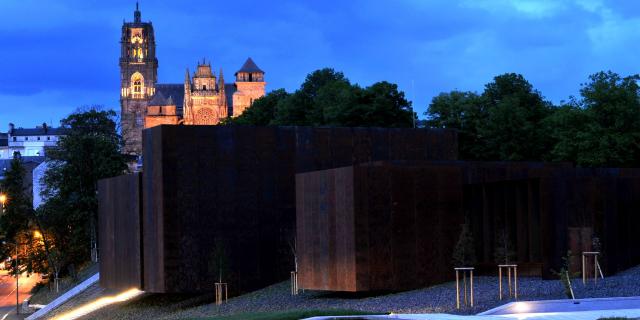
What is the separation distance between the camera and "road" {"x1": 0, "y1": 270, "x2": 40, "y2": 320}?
197 feet

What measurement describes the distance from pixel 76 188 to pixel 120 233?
29059 mm

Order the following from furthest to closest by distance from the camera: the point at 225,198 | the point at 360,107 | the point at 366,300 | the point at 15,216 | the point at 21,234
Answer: the point at 21,234 < the point at 15,216 < the point at 360,107 < the point at 225,198 < the point at 366,300

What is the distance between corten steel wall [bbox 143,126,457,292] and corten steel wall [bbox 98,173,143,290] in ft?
2.81

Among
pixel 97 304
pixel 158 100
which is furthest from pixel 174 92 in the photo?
pixel 97 304

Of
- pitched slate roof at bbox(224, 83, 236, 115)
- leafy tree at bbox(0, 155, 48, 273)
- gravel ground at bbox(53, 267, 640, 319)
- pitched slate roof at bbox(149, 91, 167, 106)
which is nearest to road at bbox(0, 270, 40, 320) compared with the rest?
leafy tree at bbox(0, 155, 48, 273)

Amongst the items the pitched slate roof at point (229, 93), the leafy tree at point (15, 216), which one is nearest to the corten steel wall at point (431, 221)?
the leafy tree at point (15, 216)

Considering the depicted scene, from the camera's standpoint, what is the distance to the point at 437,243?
32094 mm

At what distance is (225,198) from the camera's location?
36625mm

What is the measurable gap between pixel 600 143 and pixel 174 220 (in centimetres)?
2668

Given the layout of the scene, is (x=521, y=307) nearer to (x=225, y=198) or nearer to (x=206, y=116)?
(x=225, y=198)

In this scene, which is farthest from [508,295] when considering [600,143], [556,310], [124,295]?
[600,143]

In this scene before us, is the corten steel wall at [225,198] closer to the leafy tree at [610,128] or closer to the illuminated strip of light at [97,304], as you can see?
the illuminated strip of light at [97,304]

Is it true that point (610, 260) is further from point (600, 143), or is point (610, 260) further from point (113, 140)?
point (113, 140)

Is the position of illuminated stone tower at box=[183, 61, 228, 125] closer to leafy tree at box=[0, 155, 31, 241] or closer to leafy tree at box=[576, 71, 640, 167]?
leafy tree at box=[0, 155, 31, 241]
